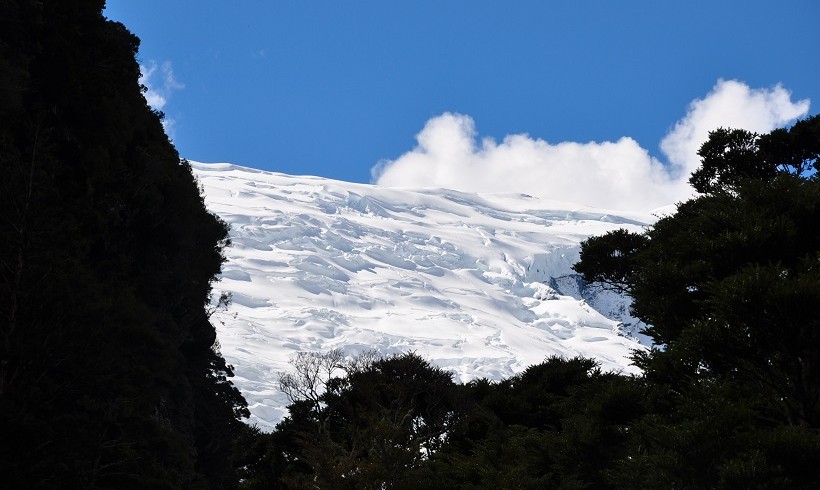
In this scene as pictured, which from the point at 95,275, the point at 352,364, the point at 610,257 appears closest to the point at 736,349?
the point at 610,257

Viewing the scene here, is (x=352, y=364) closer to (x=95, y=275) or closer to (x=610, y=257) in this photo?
(x=95, y=275)

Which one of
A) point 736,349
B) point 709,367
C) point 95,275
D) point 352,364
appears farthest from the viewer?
point 352,364

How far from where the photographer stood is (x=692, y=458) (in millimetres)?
16500

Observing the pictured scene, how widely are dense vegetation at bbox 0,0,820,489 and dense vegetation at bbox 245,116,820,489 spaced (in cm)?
6

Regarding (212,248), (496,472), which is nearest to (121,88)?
(212,248)

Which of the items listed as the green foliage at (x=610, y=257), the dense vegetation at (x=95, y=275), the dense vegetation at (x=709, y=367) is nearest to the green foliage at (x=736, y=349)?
the dense vegetation at (x=709, y=367)

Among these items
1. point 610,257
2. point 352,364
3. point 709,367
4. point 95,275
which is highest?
point 610,257

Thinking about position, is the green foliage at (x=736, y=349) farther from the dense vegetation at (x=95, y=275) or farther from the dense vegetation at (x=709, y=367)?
the dense vegetation at (x=95, y=275)

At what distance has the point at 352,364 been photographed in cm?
5103

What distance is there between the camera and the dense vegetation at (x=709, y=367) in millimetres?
15883

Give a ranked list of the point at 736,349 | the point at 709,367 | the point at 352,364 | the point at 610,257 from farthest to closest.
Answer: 1. the point at 352,364
2. the point at 610,257
3. the point at 709,367
4. the point at 736,349

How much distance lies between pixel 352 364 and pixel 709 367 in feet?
115

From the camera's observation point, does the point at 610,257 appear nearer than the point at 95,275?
Yes

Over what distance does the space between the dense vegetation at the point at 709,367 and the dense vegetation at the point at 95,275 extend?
967 centimetres
